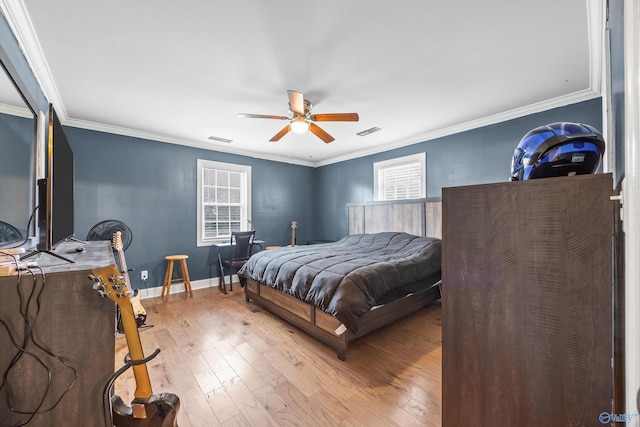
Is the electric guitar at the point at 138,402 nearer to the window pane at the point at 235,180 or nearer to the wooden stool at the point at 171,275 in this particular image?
the wooden stool at the point at 171,275

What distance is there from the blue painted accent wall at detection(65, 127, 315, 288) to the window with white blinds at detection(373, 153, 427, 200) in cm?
253

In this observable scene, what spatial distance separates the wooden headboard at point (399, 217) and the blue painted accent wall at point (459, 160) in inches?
11.0

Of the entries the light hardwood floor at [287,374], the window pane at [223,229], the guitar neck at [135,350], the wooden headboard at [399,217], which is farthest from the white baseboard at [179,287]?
the guitar neck at [135,350]

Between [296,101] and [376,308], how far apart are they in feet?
6.90

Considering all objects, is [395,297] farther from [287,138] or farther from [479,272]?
[287,138]

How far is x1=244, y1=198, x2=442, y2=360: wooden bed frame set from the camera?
2279 mm

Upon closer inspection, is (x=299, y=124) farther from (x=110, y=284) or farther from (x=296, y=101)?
(x=110, y=284)

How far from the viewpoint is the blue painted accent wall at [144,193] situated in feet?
11.3

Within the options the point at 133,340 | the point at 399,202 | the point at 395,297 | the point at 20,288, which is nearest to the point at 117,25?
the point at 20,288

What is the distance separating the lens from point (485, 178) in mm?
3383

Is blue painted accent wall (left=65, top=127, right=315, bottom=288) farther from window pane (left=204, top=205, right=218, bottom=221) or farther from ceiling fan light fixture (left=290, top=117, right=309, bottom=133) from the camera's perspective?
ceiling fan light fixture (left=290, top=117, right=309, bottom=133)

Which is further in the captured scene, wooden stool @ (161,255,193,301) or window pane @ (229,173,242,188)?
window pane @ (229,173,242,188)

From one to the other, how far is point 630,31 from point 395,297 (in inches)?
95.0

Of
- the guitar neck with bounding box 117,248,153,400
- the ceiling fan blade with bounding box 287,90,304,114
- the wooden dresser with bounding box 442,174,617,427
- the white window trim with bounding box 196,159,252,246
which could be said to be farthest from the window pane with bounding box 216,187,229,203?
the wooden dresser with bounding box 442,174,617,427
